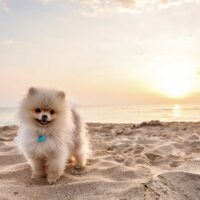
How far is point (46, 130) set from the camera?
2914 mm

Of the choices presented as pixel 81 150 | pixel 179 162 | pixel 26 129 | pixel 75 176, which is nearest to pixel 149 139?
pixel 179 162

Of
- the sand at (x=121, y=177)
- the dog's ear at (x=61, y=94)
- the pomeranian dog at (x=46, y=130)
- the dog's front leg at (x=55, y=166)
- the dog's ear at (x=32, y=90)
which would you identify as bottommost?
the sand at (x=121, y=177)

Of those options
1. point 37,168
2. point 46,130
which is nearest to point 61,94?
point 46,130

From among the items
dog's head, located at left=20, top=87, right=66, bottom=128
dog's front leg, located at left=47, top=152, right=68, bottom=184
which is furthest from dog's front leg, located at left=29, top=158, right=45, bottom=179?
dog's head, located at left=20, top=87, right=66, bottom=128

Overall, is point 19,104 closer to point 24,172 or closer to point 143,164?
point 24,172

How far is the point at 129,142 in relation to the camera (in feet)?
16.8

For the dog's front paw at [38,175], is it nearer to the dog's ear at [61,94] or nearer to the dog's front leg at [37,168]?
the dog's front leg at [37,168]

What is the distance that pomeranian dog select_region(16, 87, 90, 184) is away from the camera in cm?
283

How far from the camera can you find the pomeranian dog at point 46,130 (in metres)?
2.83

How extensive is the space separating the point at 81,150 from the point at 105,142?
183 centimetres

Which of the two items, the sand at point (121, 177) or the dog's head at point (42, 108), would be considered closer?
the sand at point (121, 177)

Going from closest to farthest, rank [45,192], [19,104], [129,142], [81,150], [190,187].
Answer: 1. [45,192]
2. [190,187]
3. [19,104]
4. [81,150]
5. [129,142]

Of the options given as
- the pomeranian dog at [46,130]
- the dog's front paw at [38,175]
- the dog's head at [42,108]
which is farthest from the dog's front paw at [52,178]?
the dog's head at [42,108]

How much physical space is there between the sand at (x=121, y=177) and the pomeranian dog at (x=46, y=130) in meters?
0.19
